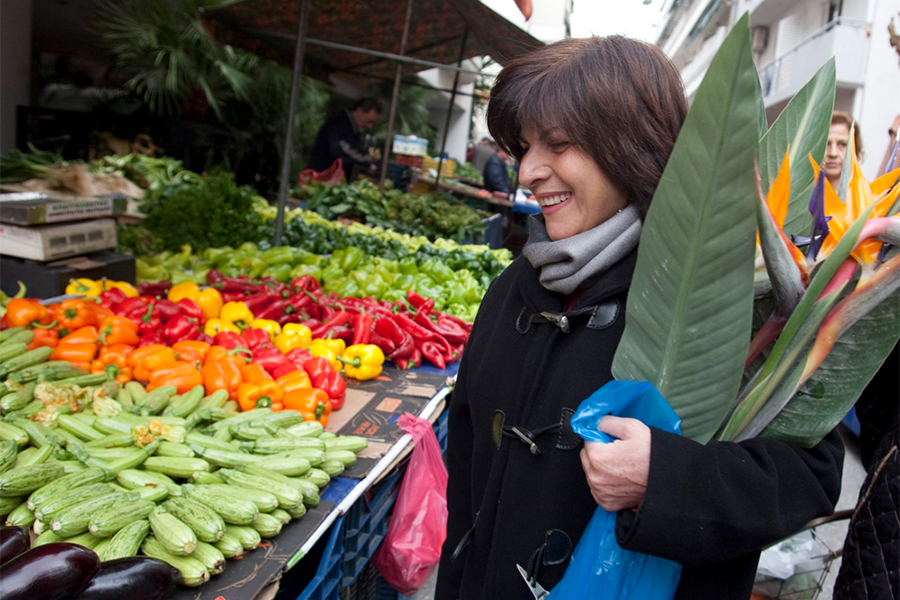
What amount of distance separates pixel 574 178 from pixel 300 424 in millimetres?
1939

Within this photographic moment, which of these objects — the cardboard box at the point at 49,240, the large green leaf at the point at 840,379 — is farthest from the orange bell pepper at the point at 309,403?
the cardboard box at the point at 49,240

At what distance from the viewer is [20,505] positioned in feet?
6.74

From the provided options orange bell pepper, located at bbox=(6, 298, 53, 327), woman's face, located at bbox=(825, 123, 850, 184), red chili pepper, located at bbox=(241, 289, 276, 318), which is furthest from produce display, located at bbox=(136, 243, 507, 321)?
woman's face, located at bbox=(825, 123, 850, 184)

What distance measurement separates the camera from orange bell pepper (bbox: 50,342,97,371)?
3.35m

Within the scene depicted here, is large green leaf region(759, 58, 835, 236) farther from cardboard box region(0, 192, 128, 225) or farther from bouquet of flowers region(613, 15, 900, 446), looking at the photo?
cardboard box region(0, 192, 128, 225)

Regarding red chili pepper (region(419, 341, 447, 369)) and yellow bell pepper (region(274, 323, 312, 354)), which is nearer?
yellow bell pepper (region(274, 323, 312, 354))

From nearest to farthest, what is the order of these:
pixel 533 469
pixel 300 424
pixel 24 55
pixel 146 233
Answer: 1. pixel 533 469
2. pixel 300 424
3. pixel 146 233
4. pixel 24 55

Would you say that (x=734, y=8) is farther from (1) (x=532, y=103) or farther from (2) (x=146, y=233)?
(1) (x=532, y=103)

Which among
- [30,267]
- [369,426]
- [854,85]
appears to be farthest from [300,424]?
[854,85]

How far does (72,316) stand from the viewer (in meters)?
3.66

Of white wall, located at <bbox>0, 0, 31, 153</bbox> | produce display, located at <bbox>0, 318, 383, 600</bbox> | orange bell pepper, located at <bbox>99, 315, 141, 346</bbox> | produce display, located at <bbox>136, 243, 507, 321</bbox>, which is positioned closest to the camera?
produce display, located at <bbox>0, 318, 383, 600</bbox>

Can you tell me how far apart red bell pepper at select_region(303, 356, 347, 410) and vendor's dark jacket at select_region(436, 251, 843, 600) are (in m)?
1.63

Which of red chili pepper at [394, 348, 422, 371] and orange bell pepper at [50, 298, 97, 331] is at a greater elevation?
orange bell pepper at [50, 298, 97, 331]

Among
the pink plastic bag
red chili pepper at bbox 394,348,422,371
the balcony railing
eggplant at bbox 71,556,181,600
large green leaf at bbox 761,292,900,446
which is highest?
the balcony railing
